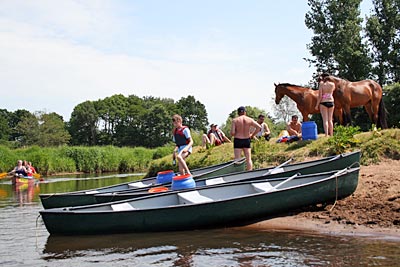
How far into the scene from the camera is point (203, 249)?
7.43 m

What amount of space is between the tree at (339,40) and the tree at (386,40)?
3.56 ft

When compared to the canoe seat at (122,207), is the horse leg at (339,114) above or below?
above

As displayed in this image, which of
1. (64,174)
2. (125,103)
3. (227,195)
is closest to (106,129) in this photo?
(125,103)

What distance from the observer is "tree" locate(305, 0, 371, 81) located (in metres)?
31.8

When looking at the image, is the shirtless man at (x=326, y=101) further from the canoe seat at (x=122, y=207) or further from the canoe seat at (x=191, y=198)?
the canoe seat at (x=122, y=207)

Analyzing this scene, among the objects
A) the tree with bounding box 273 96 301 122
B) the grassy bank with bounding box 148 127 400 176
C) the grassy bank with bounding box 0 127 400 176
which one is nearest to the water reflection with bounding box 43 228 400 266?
the grassy bank with bounding box 148 127 400 176

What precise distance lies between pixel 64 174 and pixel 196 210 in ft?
89.2

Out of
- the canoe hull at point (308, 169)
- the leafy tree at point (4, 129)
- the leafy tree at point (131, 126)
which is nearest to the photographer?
the canoe hull at point (308, 169)

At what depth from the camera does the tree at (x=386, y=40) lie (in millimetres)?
32656

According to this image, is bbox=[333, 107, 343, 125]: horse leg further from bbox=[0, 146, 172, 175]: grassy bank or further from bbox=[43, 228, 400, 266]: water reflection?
bbox=[0, 146, 172, 175]: grassy bank

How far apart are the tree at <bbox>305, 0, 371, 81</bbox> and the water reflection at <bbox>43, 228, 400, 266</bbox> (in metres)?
25.6

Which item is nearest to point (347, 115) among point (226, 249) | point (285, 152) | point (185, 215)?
point (285, 152)

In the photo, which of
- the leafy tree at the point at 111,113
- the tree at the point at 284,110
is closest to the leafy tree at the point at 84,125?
the leafy tree at the point at 111,113

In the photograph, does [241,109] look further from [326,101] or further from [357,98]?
[357,98]
